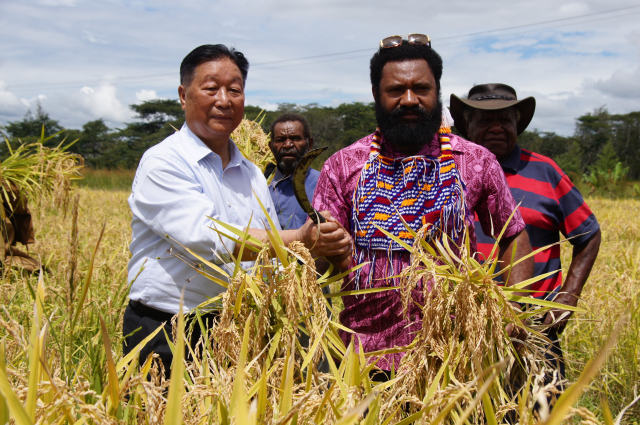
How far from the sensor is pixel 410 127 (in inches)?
74.4

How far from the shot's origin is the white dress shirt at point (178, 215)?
163 cm

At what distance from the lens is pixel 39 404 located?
0.92 m

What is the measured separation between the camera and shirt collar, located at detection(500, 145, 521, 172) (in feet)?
7.95

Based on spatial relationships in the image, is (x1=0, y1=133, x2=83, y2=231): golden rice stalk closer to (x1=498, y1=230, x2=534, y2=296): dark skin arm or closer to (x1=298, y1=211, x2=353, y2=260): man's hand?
(x1=298, y1=211, x2=353, y2=260): man's hand

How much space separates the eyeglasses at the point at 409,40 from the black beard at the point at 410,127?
0.77 feet

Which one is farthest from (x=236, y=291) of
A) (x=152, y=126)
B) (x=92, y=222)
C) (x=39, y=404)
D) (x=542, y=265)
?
(x=152, y=126)

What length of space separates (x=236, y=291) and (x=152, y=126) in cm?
4973

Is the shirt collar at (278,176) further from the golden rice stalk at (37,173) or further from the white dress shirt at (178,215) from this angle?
the white dress shirt at (178,215)

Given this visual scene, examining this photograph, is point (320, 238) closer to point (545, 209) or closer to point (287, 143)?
point (545, 209)

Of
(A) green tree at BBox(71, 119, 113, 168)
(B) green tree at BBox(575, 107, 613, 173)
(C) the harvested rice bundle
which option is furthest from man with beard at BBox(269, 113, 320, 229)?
(B) green tree at BBox(575, 107, 613, 173)

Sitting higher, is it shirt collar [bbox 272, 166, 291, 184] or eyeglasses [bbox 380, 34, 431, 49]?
eyeglasses [bbox 380, 34, 431, 49]

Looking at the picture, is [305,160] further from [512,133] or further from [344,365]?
[512,133]

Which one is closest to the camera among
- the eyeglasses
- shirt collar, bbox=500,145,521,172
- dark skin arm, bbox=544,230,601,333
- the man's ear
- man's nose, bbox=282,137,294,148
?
the eyeglasses

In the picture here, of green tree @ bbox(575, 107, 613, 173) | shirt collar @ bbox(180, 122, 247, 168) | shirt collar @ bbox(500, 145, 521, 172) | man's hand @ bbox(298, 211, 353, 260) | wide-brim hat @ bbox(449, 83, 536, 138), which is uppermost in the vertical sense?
wide-brim hat @ bbox(449, 83, 536, 138)
